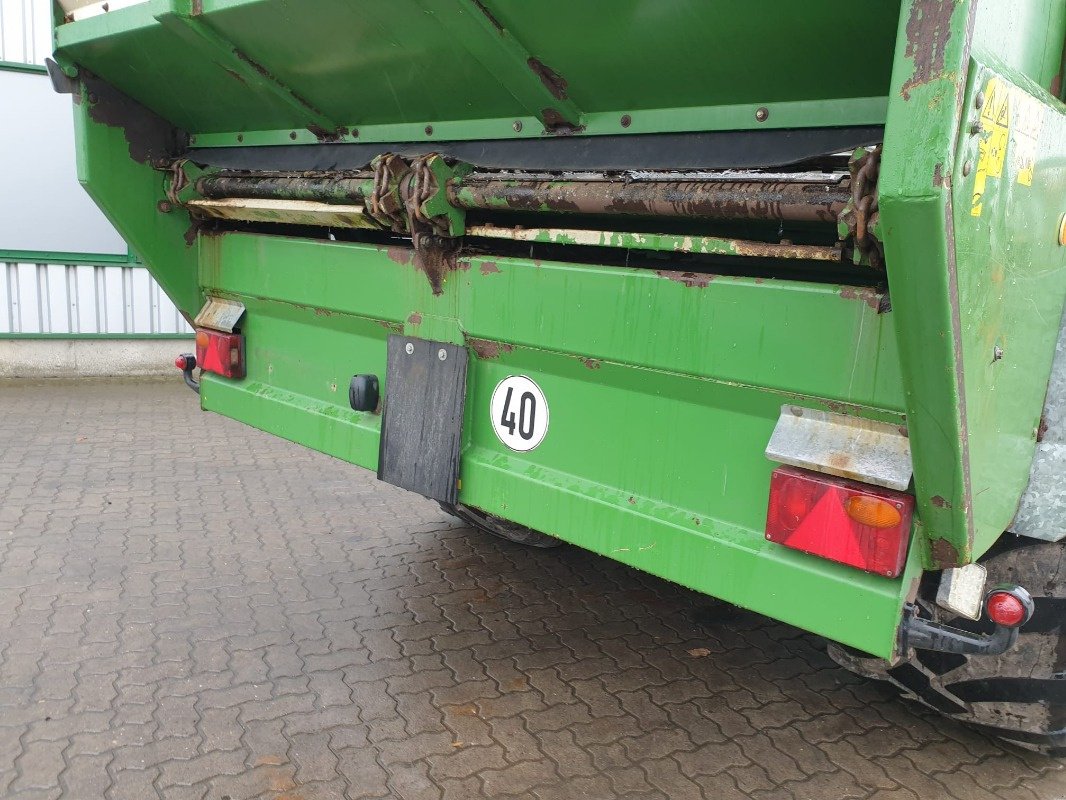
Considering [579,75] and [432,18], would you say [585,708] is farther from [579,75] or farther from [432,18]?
[432,18]

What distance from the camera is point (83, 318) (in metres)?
7.63

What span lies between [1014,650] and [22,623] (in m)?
3.08

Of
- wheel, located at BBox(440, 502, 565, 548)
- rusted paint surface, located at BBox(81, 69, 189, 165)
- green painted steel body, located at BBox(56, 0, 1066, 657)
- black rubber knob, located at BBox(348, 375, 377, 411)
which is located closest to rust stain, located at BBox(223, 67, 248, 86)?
green painted steel body, located at BBox(56, 0, 1066, 657)

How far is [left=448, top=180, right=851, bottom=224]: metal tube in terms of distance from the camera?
1654 millimetres

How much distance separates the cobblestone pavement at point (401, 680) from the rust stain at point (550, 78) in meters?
1.70

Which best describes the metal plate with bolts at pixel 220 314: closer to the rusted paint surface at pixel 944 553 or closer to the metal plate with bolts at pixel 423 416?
the metal plate with bolts at pixel 423 416

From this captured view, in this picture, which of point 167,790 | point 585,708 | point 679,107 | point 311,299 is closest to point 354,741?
point 167,790

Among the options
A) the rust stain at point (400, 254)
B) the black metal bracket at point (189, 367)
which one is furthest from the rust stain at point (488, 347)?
the black metal bracket at point (189, 367)

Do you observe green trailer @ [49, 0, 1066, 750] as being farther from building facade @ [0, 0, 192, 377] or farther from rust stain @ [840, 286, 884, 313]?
building facade @ [0, 0, 192, 377]

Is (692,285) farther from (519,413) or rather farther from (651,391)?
(519,413)

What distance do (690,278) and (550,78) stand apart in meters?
0.59

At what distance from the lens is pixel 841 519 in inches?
67.9

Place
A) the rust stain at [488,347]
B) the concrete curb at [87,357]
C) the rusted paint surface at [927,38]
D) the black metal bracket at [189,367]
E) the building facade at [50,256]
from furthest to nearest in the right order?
1. the concrete curb at [87,357]
2. the building facade at [50,256]
3. the black metal bracket at [189,367]
4. the rust stain at [488,347]
5. the rusted paint surface at [927,38]

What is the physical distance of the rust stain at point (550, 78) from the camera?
81.1 inches
